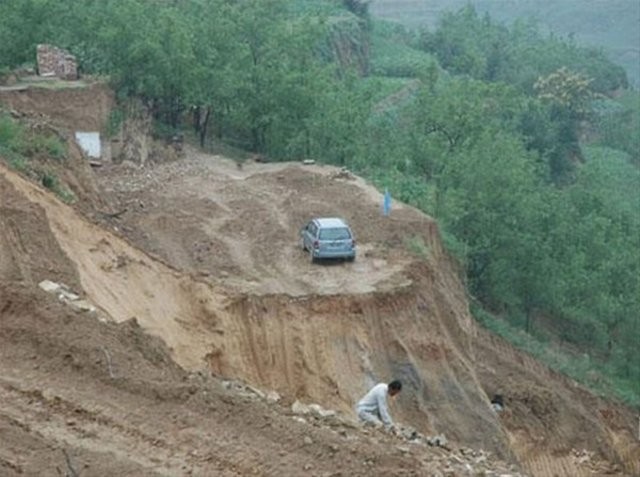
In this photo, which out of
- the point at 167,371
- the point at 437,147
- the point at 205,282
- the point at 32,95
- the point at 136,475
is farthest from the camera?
the point at 437,147

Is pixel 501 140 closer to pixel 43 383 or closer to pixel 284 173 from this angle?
pixel 284 173

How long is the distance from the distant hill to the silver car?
127 meters

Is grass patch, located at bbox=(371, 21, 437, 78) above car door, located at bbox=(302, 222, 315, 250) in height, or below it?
below

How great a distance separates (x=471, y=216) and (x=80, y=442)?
30.8m

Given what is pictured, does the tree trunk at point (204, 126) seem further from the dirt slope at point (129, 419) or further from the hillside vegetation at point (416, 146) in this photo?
the dirt slope at point (129, 419)

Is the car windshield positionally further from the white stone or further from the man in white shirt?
the man in white shirt

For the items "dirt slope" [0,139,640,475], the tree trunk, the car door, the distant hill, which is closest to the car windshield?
the car door

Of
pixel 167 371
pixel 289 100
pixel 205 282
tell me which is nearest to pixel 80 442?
pixel 167 371

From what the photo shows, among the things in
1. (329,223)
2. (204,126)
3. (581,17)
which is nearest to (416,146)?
(204,126)

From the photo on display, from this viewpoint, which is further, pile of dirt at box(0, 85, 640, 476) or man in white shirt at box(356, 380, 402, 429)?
man in white shirt at box(356, 380, 402, 429)

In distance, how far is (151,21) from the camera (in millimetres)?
45031

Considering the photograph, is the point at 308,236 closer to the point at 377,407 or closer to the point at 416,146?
the point at 377,407

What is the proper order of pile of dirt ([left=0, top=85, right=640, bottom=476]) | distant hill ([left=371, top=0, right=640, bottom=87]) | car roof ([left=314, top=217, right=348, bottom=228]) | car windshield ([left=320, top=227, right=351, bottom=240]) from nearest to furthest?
pile of dirt ([left=0, top=85, right=640, bottom=476])
car windshield ([left=320, top=227, right=351, bottom=240])
car roof ([left=314, top=217, right=348, bottom=228])
distant hill ([left=371, top=0, right=640, bottom=87])

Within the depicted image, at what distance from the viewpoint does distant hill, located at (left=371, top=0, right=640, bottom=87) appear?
6417 inches
